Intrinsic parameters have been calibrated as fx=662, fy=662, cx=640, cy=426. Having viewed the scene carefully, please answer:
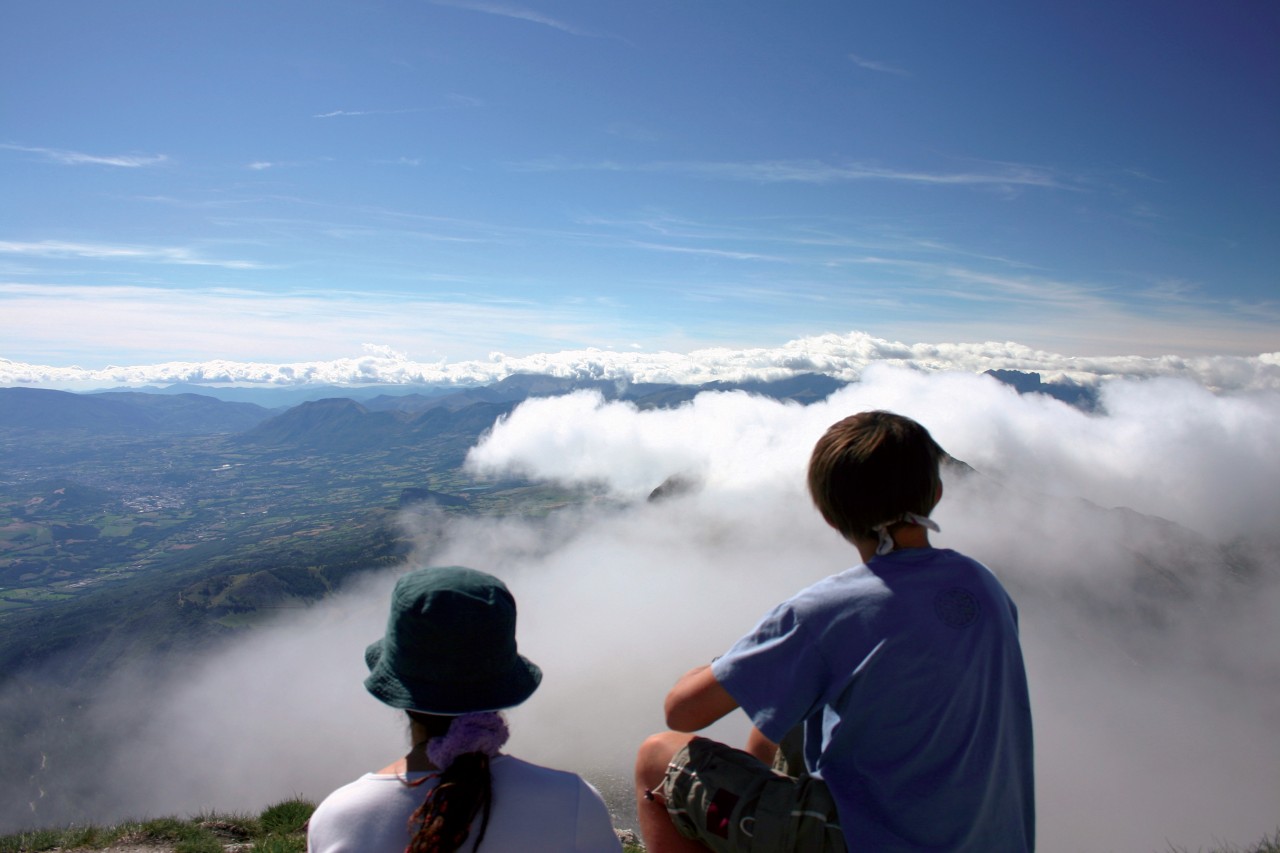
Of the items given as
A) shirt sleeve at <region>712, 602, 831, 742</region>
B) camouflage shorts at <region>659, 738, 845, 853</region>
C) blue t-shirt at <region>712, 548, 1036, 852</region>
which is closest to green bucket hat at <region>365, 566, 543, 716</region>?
shirt sleeve at <region>712, 602, 831, 742</region>

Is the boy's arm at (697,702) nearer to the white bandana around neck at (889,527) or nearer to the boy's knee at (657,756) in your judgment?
the boy's knee at (657,756)

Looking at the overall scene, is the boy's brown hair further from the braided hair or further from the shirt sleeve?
the braided hair

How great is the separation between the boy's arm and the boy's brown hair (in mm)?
1304

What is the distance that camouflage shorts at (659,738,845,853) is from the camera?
13.7 feet

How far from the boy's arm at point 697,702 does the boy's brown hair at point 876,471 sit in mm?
1304

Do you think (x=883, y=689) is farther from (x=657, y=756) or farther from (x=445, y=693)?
(x=445, y=693)

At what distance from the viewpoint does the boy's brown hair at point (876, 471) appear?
160 inches

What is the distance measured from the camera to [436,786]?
3.27 m

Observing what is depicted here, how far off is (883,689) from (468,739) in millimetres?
2356

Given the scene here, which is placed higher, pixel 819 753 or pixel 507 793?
pixel 507 793

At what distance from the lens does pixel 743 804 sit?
4344 mm

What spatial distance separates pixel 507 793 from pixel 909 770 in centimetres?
235

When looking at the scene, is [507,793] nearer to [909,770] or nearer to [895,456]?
[909,770]

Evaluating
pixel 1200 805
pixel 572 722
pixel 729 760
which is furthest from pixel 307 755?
pixel 1200 805
